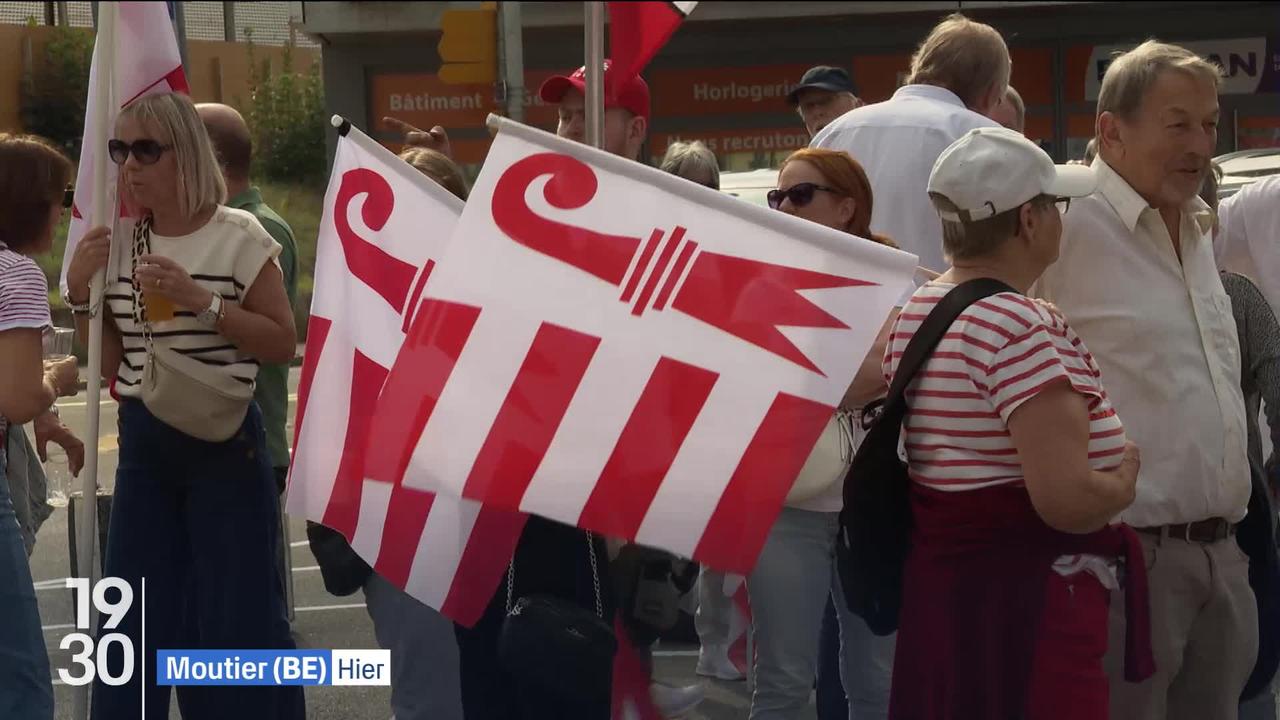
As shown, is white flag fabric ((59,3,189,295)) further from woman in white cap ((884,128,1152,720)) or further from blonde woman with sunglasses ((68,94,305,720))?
woman in white cap ((884,128,1152,720))

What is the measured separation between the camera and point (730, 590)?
5.97 meters

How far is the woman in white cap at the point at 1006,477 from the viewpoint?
10.1 feet

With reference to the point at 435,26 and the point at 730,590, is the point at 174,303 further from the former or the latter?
the point at 435,26

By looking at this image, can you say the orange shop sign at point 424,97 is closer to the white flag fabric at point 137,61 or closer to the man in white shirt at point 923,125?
the man in white shirt at point 923,125

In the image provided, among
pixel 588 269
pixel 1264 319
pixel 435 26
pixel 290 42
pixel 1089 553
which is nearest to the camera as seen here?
pixel 1089 553

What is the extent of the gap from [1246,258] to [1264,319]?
1.69 feet

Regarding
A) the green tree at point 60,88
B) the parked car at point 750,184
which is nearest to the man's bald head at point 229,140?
the parked car at point 750,184

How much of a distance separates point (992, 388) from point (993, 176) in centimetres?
41

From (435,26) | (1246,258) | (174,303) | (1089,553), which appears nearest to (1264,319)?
(1246,258)

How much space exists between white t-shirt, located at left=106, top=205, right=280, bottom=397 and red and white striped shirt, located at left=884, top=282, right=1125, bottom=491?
2048mm

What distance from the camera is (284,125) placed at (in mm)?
37531


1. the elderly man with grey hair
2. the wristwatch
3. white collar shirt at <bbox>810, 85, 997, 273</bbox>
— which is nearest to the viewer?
the wristwatch

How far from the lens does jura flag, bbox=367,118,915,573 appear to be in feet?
11.3

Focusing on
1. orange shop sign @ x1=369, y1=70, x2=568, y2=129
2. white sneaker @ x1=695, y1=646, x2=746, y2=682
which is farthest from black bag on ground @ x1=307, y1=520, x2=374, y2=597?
orange shop sign @ x1=369, y1=70, x2=568, y2=129
